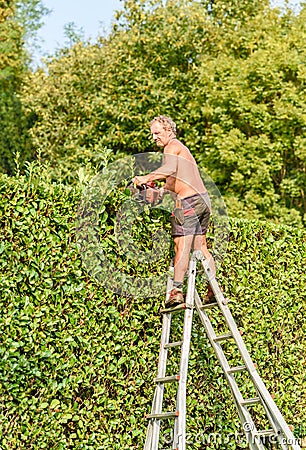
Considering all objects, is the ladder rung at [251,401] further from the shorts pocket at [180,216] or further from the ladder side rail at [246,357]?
the shorts pocket at [180,216]

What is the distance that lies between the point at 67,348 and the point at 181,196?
4.68 feet

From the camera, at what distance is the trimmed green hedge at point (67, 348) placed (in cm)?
427

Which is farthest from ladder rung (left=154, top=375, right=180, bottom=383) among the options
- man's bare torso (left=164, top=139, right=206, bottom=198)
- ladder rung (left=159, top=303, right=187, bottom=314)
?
man's bare torso (left=164, top=139, right=206, bottom=198)

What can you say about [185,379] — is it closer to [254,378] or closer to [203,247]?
[254,378]

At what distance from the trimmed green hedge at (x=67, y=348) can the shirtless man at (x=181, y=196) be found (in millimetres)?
385

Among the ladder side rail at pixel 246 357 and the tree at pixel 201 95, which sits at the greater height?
the tree at pixel 201 95

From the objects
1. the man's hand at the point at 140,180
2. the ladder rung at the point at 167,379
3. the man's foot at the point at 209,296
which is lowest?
the ladder rung at the point at 167,379

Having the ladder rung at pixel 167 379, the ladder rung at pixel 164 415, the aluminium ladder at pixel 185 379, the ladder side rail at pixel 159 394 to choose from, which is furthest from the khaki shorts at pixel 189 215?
the ladder rung at pixel 164 415

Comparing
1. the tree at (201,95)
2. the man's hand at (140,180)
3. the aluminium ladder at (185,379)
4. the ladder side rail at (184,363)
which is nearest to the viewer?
the ladder side rail at (184,363)

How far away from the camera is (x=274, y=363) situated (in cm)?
647

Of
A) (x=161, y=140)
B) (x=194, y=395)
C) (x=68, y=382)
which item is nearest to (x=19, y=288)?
(x=68, y=382)

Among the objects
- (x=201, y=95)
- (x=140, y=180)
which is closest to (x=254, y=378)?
(x=140, y=180)

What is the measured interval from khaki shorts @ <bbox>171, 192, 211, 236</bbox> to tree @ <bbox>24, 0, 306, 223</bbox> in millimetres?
8737

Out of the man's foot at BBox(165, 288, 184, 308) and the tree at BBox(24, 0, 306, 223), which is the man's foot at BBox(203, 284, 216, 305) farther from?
the tree at BBox(24, 0, 306, 223)
